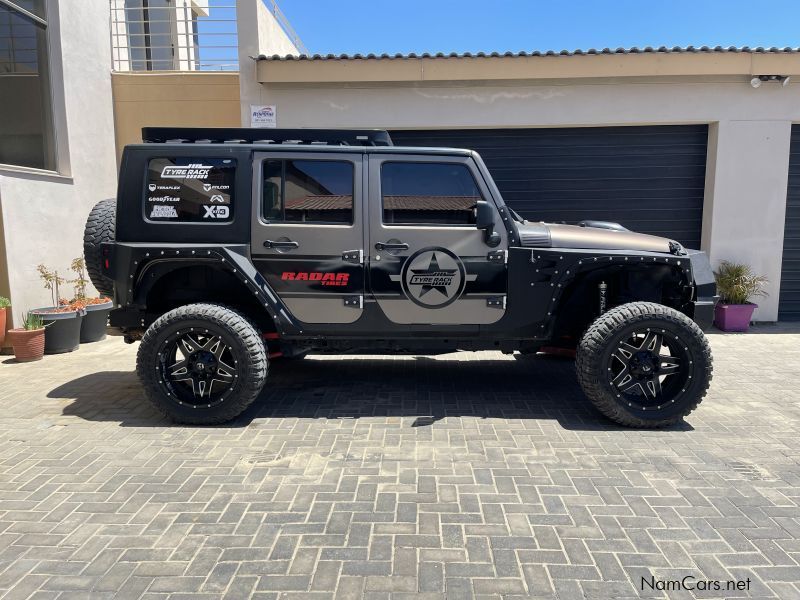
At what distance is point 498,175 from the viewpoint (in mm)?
8672

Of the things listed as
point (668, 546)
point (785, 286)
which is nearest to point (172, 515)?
point (668, 546)

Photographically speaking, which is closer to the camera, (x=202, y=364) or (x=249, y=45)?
(x=202, y=364)

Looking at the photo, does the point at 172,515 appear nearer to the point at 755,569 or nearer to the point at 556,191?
the point at 755,569

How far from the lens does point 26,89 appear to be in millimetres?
7906

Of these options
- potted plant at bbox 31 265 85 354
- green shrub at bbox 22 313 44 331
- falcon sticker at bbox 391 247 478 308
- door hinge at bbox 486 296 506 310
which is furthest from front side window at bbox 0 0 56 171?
door hinge at bbox 486 296 506 310

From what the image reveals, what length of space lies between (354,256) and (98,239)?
2118 mm

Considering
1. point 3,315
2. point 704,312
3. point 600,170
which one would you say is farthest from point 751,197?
point 3,315

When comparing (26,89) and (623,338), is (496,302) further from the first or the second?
(26,89)

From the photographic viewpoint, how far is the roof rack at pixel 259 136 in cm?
461

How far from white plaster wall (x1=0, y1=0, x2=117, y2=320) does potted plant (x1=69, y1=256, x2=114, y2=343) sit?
222 millimetres

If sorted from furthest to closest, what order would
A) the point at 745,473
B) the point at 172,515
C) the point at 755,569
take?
the point at 745,473, the point at 172,515, the point at 755,569

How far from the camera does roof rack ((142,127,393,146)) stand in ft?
15.1

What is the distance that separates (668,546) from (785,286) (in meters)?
7.70

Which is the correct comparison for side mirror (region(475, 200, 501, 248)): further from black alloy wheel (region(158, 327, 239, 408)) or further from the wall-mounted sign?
the wall-mounted sign
